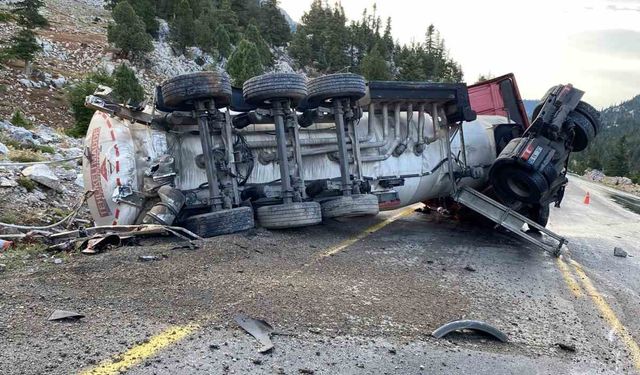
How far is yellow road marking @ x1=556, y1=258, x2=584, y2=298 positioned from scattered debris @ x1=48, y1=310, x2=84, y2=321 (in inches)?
184

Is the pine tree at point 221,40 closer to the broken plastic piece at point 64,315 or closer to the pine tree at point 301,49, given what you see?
the pine tree at point 301,49

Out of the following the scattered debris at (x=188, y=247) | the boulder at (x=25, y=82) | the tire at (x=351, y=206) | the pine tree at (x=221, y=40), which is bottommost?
the scattered debris at (x=188, y=247)

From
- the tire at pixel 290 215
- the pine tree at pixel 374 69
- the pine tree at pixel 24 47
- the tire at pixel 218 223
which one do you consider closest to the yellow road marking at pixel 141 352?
the tire at pixel 218 223

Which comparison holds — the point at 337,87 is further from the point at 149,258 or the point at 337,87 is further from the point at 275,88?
the point at 149,258

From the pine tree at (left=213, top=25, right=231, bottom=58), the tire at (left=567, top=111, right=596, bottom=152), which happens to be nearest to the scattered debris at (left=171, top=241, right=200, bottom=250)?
the tire at (left=567, top=111, right=596, bottom=152)

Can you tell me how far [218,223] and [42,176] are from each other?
3.26m

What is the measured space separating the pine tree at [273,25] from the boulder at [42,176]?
64134 millimetres

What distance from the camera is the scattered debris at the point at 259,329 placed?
314cm

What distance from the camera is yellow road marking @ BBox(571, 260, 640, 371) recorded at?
3.89m

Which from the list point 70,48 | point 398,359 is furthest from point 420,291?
point 70,48

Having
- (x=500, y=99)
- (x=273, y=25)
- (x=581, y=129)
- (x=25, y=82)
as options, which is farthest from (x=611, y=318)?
(x=273, y=25)

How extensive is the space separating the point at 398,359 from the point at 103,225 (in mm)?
4190

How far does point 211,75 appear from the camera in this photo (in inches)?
223

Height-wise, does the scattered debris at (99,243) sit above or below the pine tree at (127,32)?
below
